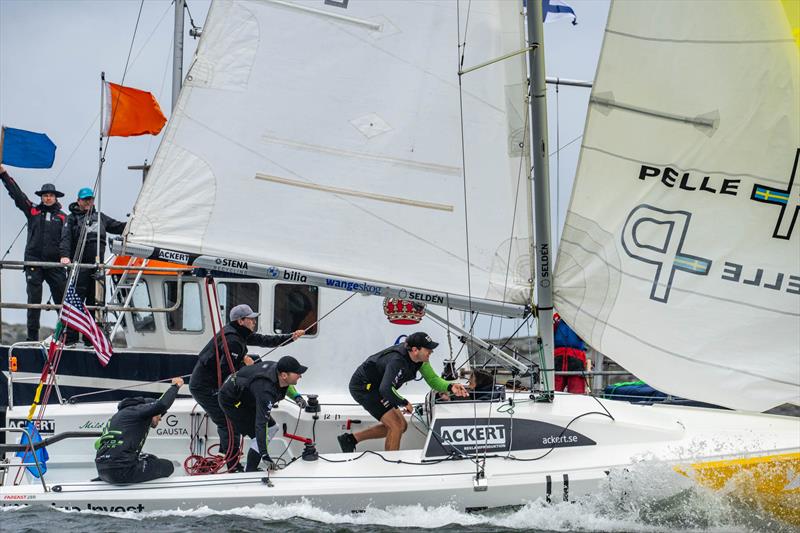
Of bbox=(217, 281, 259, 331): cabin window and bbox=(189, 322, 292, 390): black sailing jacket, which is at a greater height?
bbox=(217, 281, 259, 331): cabin window

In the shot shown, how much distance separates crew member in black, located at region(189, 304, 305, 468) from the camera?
10781 millimetres

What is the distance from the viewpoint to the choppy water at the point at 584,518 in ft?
28.7

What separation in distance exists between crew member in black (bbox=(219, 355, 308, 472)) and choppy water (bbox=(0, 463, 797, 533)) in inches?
36.6

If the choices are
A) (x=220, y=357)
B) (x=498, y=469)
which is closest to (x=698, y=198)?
(x=498, y=469)

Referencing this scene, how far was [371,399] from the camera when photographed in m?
10.8

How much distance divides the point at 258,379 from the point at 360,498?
160 cm

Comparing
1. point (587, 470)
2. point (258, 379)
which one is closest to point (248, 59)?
point (258, 379)

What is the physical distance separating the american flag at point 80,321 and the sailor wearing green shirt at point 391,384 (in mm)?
3286

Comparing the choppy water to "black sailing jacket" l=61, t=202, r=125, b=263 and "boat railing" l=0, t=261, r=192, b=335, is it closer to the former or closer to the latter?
"boat railing" l=0, t=261, r=192, b=335

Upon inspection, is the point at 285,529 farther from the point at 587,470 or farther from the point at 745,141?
the point at 745,141

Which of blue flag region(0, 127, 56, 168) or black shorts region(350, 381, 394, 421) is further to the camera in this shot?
blue flag region(0, 127, 56, 168)

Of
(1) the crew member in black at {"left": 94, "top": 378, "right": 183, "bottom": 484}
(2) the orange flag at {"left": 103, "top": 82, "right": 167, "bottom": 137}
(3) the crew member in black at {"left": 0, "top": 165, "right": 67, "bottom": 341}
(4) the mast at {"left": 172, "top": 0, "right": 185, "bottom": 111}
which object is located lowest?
(1) the crew member in black at {"left": 94, "top": 378, "right": 183, "bottom": 484}

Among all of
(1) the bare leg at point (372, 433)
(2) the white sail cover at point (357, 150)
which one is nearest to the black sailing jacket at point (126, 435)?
(2) the white sail cover at point (357, 150)

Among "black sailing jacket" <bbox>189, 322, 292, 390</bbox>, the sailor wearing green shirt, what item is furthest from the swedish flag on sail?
"black sailing jacket" <bbox>189, 322, 292, 390</bbox>
